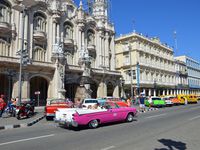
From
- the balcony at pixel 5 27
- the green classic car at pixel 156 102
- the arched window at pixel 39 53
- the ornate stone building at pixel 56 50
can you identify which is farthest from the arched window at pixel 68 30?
the green classic car at pixel 156 102

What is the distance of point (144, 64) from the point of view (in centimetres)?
5466

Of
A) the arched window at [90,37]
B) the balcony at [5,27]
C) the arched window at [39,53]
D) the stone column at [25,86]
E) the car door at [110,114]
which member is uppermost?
the arched window at [90,37]

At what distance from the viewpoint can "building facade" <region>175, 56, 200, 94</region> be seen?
3071 inches

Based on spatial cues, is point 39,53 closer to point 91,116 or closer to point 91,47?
point 91,47

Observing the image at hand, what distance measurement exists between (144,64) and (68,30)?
22.8 m

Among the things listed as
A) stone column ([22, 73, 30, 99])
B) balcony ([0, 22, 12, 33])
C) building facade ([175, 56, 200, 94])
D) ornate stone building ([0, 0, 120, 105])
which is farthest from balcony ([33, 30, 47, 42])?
building facade ([175, 56, 200, 94])

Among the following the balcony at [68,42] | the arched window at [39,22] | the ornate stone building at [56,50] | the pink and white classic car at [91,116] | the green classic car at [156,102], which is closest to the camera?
the pink and white classic car at [91,116]

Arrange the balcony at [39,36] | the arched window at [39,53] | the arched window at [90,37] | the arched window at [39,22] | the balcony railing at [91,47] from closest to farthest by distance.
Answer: the balcony at [39,36] → the arched window at [39,53] → the arched window at [39,22] → the balcony railing at [91,47] → the arched window at [90,37]

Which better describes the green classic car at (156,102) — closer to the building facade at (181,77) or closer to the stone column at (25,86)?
the stone column at (25,86)

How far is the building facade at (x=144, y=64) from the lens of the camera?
173ft

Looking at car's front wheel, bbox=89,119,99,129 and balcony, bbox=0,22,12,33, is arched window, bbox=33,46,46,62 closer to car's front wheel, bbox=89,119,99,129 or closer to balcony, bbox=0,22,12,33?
balcony, bbox=0,22,12,33

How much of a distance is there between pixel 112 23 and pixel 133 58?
10.5 metres

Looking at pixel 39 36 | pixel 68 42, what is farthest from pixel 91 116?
pixel 68 42

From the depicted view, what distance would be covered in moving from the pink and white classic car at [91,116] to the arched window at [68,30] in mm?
26683
